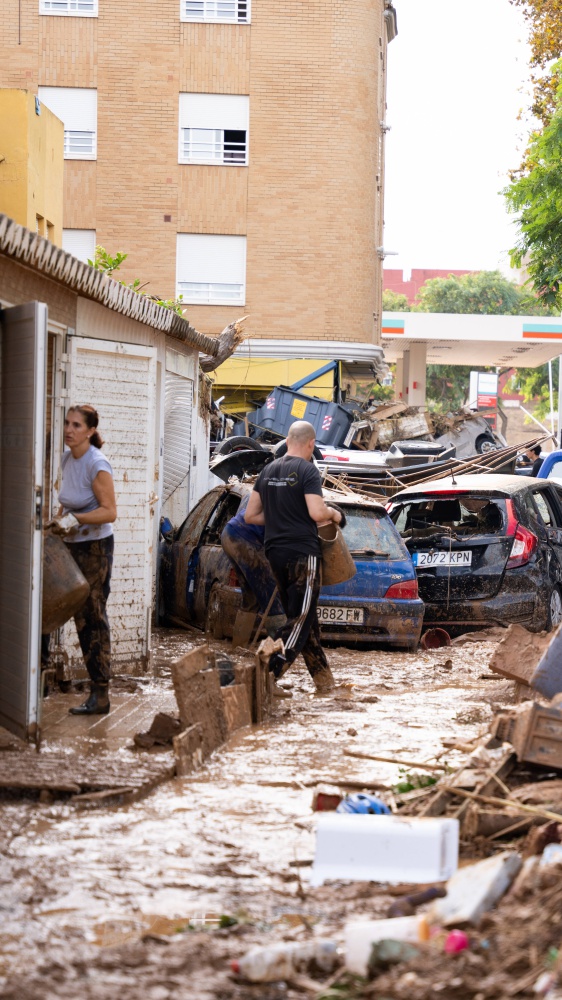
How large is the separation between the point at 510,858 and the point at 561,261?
53.1 ft

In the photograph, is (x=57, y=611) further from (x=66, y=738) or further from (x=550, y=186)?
(x=550, y=186)

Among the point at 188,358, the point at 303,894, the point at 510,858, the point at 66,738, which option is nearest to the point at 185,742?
the point at 66,738

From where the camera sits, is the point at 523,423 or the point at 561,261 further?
the point at 523,423

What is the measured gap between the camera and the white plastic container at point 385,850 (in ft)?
14.7

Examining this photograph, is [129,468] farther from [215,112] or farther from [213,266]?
[215,112]

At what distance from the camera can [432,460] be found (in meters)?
21.5

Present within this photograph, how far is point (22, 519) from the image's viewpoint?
702 centimetres

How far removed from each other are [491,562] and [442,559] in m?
0.50

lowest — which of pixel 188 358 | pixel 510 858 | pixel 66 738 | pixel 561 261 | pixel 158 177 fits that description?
pixel 66 738

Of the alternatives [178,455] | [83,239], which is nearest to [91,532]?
[178,455]

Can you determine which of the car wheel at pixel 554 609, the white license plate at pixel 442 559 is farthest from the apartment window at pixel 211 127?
the car wheel at pixel 554 609

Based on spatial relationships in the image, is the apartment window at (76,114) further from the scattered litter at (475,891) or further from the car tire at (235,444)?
the scattered litter at (475,891)

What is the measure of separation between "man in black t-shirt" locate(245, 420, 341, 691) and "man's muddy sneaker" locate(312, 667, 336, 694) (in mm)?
Result: 364

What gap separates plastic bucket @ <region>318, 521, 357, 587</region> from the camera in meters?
9.13
